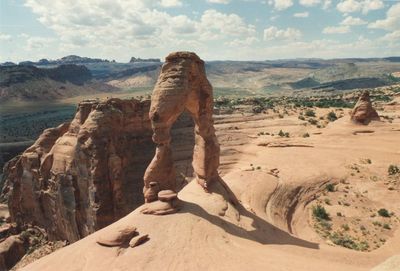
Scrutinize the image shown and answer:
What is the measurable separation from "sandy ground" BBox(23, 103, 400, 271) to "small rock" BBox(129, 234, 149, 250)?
0.27 metres

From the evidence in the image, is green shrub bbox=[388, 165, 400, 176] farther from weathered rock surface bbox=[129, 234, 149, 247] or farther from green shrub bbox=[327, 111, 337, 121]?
weathered rock surface bbox=[129, 234, 149, 247]

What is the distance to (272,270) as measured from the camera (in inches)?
605

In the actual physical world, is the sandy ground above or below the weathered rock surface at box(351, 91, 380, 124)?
below

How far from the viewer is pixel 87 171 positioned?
3064cm

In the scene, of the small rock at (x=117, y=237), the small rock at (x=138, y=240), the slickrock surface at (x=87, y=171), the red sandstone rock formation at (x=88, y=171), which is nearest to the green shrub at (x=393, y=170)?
the slickrock surface at (x=87, y=171)

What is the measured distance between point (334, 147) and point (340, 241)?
2026cm

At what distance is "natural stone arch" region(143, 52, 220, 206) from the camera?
22.0 metres

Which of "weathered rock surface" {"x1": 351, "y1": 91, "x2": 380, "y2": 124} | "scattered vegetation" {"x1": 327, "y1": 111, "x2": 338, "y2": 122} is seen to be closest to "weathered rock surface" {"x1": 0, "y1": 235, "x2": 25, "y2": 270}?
"weathered rock surface" {"x1": 351, "y1": 91, "x2": 380, "y2": 124}

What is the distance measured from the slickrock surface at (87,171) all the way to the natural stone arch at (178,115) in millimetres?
8679

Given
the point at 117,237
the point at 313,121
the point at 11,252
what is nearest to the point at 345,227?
the point at 117,237

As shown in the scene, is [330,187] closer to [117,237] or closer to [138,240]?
[138,240]

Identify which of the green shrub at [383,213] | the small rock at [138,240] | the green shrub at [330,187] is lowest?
the green shrub at [383,213]

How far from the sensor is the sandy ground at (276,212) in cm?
1639

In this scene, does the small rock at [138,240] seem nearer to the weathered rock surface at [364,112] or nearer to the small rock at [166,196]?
the small rock at [166,196]
